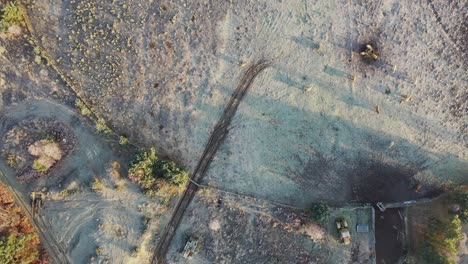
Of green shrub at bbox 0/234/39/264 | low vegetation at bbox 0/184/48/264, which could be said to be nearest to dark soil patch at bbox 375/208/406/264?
low vegetation at bbox 0/184/48/264

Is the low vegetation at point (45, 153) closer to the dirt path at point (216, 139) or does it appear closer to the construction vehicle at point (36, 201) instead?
the construction vehicle at point (36, 201)

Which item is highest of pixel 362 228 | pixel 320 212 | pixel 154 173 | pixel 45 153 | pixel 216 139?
pixel 216 139

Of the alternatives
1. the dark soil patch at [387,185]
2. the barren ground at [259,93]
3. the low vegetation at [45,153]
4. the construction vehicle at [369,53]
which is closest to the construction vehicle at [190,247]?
the barren ground at [259,93]

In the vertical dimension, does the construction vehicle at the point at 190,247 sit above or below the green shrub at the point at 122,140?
below

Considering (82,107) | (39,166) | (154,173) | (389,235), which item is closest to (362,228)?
(389,235)

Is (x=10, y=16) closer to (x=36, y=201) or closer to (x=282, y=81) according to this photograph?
(x=36, y=201)

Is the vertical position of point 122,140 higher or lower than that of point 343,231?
lower

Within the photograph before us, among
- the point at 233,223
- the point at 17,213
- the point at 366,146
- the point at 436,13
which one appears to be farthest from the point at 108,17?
the point at 436,13
